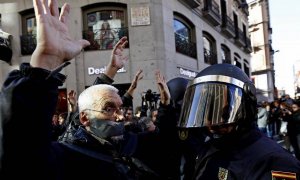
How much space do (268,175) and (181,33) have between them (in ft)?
52.6

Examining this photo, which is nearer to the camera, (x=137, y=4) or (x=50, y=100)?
(x=50, y=100)

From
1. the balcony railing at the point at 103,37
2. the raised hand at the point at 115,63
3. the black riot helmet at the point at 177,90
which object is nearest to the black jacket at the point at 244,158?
the raised hand at the point at 115,63

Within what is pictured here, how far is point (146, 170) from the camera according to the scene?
3061 mm

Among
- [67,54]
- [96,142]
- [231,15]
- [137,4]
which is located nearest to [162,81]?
[96,142]

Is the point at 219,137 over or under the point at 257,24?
under

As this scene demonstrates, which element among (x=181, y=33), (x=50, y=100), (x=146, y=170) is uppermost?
(x=181, y=33)

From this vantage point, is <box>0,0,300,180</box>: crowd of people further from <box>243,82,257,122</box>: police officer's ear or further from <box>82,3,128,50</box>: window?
<box>82,3,128,50</box>: window

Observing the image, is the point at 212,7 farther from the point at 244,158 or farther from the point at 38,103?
the point at 38,103

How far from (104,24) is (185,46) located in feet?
13.3

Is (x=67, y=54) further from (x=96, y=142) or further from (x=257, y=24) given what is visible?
(x=257, y=24)

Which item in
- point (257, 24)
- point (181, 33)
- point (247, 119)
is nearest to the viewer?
point (247, 119)

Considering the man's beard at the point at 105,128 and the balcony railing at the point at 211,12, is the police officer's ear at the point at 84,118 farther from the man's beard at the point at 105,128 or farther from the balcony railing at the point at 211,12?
the balcony railing at the point at 211,12

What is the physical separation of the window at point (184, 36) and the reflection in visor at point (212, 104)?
14.4m

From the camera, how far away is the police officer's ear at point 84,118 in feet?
7.84
